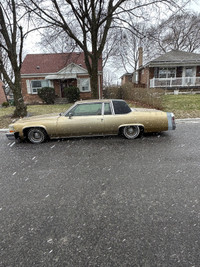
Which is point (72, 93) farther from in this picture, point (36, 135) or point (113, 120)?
point (113, 120)

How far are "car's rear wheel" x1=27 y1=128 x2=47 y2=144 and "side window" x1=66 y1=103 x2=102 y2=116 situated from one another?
101 centimetres

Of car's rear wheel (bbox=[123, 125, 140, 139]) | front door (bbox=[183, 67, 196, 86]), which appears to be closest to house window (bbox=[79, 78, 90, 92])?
front door (bbox=[183, 67, 196, 86])

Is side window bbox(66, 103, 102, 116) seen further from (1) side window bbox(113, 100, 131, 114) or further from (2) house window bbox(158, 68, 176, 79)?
(2) house window bbox(158, 68, 176, 79)

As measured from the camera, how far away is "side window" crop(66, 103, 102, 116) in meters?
5.31

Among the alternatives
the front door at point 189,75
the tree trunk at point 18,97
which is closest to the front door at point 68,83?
the tree trunk at point 18,97

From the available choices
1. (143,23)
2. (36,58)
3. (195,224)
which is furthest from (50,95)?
(195,224)

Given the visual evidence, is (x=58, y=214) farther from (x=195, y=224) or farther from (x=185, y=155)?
(x=185, y=155)


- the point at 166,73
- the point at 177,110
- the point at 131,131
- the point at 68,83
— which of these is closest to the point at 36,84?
the point at 68,83

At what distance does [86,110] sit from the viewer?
211 inches

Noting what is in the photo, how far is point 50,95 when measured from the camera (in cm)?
1788

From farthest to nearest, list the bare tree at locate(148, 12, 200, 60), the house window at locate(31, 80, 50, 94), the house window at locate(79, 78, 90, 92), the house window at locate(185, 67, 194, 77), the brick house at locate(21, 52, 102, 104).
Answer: the bare tree at locate(148, 12, 200, 60) → the house window at locate(185, 67, 194, 77) → the house window at locate(79, 78, 90, 92) → the house window at locate(31, 80, 50, 94) → the brick house at locate(21, 52, 102, 104)

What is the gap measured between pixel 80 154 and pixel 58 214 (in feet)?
6.96

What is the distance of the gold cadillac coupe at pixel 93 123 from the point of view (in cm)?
517

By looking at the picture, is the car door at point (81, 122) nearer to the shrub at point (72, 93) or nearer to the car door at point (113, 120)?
the car door at point (113, 120)
